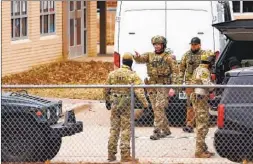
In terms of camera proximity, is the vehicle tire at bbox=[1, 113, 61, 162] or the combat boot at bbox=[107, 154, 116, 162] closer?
the vehicle tire at bbox=[1, 113, 61, 162]

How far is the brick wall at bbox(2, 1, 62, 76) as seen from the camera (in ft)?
86.2

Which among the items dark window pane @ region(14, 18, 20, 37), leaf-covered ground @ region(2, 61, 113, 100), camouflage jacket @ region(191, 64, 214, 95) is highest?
dark window pane @ region(14, 18, 20, 37)

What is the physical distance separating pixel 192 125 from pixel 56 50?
16.2 meters

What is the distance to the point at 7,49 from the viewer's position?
86.6 ft

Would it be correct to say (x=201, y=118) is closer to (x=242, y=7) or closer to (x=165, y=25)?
(x=165, y=25)

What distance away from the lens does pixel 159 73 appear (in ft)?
50.1

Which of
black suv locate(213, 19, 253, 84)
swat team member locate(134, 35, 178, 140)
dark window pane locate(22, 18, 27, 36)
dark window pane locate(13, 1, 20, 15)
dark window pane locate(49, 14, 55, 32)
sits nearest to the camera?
swat team member locate(134, 35, 178, 140)

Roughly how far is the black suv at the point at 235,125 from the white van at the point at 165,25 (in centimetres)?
504

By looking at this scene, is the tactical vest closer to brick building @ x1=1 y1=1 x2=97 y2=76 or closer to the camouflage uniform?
the camouflage uniform

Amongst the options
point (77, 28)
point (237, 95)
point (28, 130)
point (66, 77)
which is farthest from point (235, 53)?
point (77, 28)

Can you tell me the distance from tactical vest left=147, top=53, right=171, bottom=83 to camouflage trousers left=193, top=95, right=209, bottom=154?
1812mm

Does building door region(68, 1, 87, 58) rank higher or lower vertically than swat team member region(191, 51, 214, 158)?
higher

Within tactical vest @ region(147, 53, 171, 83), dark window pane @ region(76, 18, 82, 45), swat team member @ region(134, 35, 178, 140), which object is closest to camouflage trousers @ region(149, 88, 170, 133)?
swat team member @ region(134, 35, 178, 140)

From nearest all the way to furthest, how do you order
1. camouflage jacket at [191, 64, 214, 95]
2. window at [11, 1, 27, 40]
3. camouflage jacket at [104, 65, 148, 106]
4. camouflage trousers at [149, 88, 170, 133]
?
camouflage jacket at [104, 65, 148, 106] → camouflage jacket at [191, 64, 214, 95] → camouflage trousers at [149, 88, 170, 133] → window at [11, 1, 27, 40]
